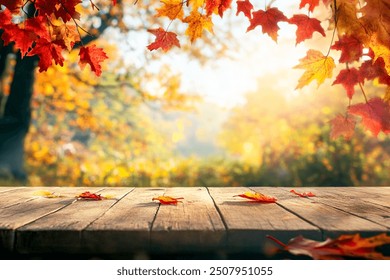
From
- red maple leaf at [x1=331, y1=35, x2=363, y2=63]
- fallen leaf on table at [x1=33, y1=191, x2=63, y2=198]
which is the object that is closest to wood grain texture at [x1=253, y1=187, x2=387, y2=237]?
red maple leaf at [x1=331, y1=35, x2=363, y2=63]

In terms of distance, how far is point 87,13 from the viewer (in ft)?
21.5

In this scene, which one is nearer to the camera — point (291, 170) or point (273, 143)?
point (291, 170)

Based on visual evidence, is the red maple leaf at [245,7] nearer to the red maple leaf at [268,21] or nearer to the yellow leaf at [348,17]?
the red maple leaf at [268,21]

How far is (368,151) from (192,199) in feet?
24.2

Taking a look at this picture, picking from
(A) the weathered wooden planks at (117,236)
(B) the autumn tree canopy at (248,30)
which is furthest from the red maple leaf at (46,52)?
(A) the weathered wooden planks at (117,236)

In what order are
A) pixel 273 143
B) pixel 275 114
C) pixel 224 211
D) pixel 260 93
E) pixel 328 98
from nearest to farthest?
1. pixel 224 211
2. pixel 273 143
3. pixel 328 98
4. pixel 275 114
5. pixel 260 93

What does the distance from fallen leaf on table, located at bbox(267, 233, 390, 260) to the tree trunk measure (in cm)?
486

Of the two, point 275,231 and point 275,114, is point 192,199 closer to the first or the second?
point 275,231

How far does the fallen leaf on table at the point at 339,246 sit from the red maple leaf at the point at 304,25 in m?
A: 0.99

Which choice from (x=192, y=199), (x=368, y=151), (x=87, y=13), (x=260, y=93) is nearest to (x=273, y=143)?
(x=368, y=151)

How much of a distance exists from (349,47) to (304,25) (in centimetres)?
23

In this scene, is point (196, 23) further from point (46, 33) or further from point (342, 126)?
point (342, 126)

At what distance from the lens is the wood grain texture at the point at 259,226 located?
1.17 m
